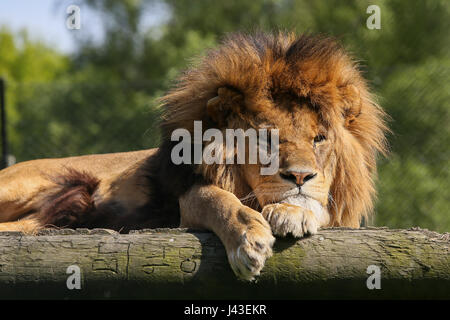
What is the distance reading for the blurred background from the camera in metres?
6.10

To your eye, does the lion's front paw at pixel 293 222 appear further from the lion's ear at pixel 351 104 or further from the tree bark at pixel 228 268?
the lion's ear at pixel 351 104

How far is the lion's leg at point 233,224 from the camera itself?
1989 millimetres

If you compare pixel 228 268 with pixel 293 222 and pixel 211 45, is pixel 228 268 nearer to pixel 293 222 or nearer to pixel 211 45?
pixel 293 222

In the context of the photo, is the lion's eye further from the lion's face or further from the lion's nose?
the lion's nose

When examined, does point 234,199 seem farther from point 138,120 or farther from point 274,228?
point 138,120

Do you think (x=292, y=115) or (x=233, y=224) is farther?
(x=292, y=115)

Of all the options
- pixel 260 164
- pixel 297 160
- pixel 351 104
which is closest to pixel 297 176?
pixel 297 160

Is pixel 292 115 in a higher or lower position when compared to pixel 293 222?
higher

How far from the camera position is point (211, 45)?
8.09 meters

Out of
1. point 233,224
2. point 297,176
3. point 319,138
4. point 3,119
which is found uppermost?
point 3,119

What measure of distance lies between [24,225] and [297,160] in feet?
5.06

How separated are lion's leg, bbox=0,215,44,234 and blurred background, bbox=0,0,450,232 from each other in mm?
690

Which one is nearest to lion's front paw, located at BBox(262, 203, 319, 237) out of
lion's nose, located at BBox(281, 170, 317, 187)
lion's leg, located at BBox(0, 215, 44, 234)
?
lion's nose, located at BBox(281, 170, 317, 187)

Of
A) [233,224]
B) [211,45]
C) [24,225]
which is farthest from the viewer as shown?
[211,45]
